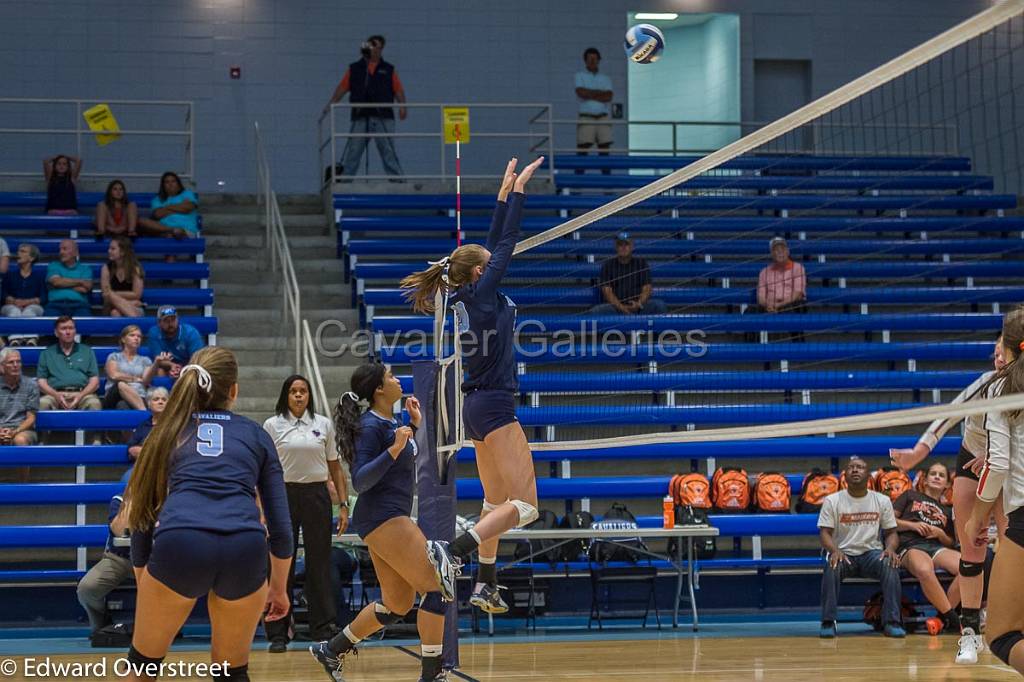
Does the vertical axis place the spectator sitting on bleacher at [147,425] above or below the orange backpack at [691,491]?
above

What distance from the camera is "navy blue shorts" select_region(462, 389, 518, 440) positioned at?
7.14m

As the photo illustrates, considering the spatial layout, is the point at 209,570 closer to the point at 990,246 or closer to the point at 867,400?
the point at 867,400

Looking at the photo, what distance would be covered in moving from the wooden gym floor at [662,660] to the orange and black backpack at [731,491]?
151cm

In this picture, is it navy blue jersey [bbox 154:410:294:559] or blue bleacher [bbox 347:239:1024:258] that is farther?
blue bleacher [bbox 347:239:1024:258]

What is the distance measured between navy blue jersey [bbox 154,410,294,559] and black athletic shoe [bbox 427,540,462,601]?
6.05 feet

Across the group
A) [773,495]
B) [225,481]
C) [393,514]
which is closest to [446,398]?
[393,514]

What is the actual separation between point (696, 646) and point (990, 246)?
9273 mm

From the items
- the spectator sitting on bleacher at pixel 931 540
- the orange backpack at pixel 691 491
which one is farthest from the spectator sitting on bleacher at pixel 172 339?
the spectator sitting on bleacher at pixel 931 540

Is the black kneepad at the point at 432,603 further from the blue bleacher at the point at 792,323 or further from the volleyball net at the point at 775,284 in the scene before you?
the blue bleacher at the point at 792,323

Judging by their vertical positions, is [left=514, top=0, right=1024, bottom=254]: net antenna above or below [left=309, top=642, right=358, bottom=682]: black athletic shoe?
above

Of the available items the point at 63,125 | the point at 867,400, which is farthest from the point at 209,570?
the point at 63,125

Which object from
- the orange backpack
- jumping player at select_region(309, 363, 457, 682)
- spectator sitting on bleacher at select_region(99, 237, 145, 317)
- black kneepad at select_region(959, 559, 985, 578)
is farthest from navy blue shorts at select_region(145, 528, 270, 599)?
spectator sitting on bleacher at select_region(99, 237, 145, 317)

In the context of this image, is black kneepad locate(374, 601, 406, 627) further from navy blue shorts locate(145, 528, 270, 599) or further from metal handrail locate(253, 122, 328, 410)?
metal handrail locate(253, 122, 328, 410)

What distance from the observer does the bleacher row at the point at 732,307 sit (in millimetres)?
12406
